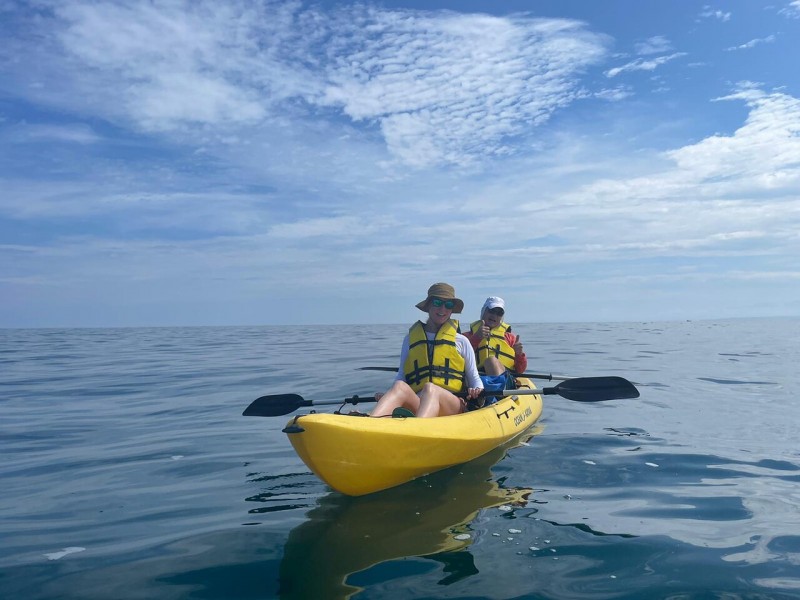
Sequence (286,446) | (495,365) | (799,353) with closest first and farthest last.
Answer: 1. (286,446)
2. (495,365)
3. (799,353)

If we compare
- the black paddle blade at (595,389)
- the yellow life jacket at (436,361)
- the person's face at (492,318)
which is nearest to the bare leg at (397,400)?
the yellow life jacket at (436,361)

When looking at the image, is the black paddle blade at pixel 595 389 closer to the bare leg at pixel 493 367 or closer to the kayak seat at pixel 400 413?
the bare leg at pixel 493 367

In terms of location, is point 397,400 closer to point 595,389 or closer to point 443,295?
point 443,295

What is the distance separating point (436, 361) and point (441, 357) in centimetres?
7

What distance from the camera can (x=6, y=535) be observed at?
175 inches

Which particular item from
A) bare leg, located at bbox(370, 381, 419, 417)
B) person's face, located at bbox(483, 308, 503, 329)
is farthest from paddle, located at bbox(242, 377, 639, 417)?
person's face, located at bbox(483, 308, 503, 329)

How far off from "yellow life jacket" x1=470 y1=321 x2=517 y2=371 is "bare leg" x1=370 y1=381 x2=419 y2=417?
279 centimetres

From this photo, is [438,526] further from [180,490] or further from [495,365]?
[495,365]

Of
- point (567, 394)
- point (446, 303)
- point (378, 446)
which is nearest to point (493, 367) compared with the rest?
point (567, 394)

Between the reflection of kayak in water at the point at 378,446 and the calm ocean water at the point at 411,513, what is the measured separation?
20 centimetres

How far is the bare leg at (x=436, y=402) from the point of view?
5.89 metres

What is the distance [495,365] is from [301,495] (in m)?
4.04

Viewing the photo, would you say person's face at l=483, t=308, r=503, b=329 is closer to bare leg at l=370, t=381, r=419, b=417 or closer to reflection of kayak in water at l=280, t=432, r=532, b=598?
bare leg at l=370, t=381, r=419, b=417

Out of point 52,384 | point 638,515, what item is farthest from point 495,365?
Answer: point 52,384
